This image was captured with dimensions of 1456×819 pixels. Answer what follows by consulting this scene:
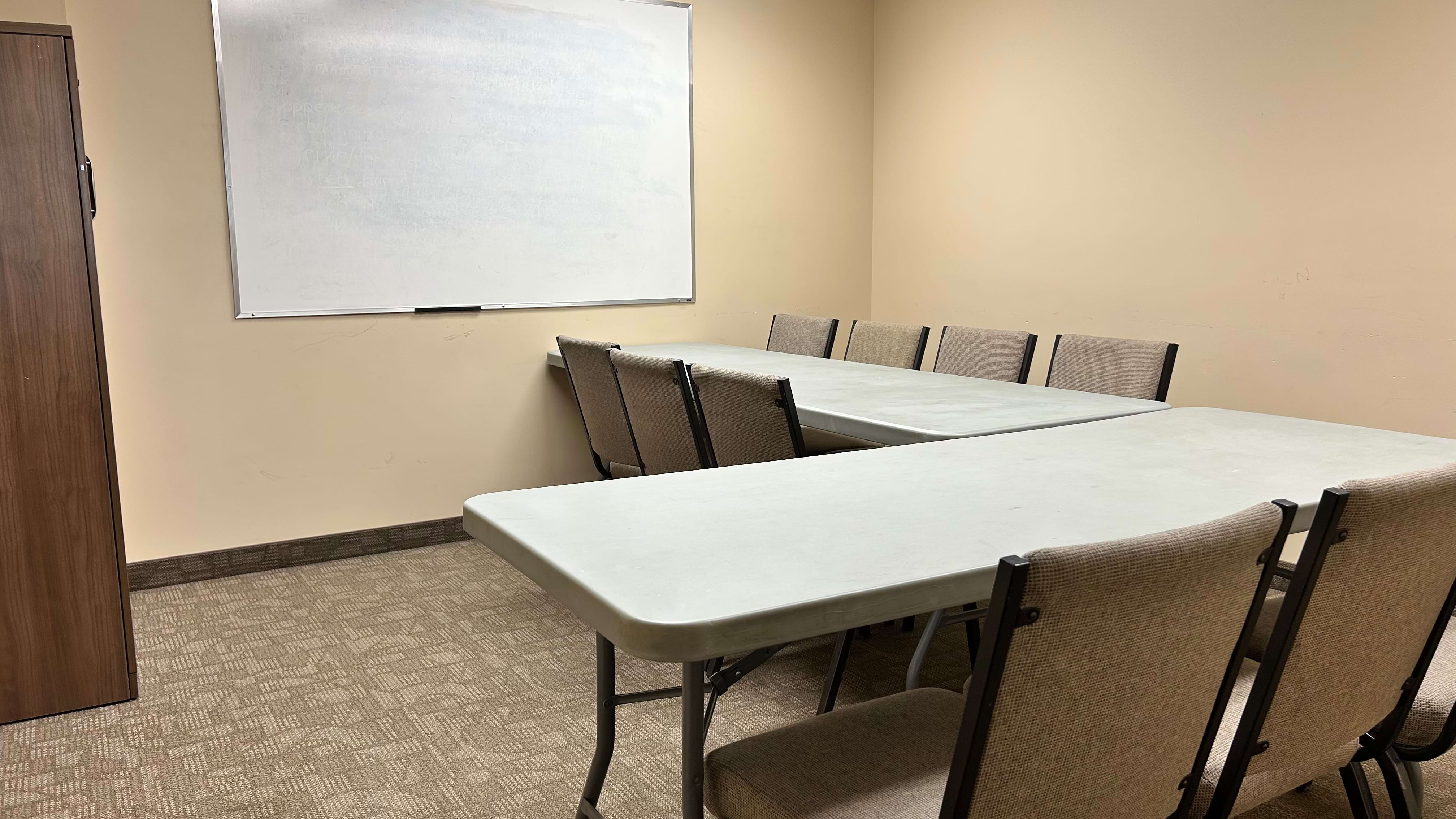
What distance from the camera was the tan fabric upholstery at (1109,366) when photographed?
131 inches

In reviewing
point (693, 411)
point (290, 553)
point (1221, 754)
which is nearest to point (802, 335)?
point (693, 411)

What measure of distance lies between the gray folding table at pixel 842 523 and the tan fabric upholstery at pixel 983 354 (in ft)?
4.87

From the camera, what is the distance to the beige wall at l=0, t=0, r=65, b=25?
3357 mm

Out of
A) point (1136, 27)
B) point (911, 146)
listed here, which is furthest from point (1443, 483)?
point (911, 146)

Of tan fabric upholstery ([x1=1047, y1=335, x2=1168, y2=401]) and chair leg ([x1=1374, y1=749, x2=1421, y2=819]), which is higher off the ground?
tan fabric upholstery ([x1=1047, y1=335, x2=1168, y2=401])

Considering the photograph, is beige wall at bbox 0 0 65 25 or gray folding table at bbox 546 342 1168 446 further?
beige wall at bbox 0 0 65 25

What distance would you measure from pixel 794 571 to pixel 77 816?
193 centimetres

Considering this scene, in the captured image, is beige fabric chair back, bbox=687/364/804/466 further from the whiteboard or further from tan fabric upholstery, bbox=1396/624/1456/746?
the whiteboard

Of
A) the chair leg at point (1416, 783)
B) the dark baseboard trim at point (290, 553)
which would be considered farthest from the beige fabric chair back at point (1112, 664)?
the dark baseboard trim at point (290, 553)

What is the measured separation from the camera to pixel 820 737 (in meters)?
1.52

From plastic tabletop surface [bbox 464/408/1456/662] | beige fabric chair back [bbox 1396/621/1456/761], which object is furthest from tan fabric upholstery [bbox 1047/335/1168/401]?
beige fabric chair back [bbox 1396/621/1456/761]

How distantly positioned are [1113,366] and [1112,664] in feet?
8.45

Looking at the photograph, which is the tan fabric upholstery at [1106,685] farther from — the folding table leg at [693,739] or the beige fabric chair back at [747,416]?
the beige fabric chair back at [747,416]

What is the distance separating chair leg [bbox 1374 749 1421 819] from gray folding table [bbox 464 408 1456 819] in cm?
47
